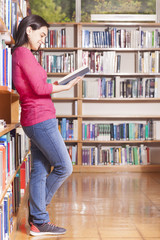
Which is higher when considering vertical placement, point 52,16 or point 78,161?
point 52,16

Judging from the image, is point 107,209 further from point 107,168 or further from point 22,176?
point 107,168

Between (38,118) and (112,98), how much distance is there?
2.81 m

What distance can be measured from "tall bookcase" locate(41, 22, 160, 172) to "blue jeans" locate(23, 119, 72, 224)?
8.23 feet

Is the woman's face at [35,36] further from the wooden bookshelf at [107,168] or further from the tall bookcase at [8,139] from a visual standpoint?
the wooden bookshelf at [107,168]

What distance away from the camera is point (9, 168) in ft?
7.31

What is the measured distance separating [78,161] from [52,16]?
2108 mm

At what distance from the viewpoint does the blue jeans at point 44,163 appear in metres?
2.18

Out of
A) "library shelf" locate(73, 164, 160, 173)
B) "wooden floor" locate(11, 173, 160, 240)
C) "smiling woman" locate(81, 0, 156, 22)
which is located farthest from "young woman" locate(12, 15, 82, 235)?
"smiling woman" locate(81, 0, 156, 22)

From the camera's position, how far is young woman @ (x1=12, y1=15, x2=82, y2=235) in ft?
7.03

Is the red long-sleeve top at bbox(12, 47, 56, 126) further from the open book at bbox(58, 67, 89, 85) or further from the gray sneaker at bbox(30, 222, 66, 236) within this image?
the gray sneaker at bbox(30, 222, 66, 236)

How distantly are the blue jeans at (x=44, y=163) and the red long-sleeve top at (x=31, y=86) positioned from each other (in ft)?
0.19

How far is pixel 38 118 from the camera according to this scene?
2.16m

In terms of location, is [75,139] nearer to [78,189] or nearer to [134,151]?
[134,151]

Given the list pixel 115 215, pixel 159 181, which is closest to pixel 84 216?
pixel 115 215
